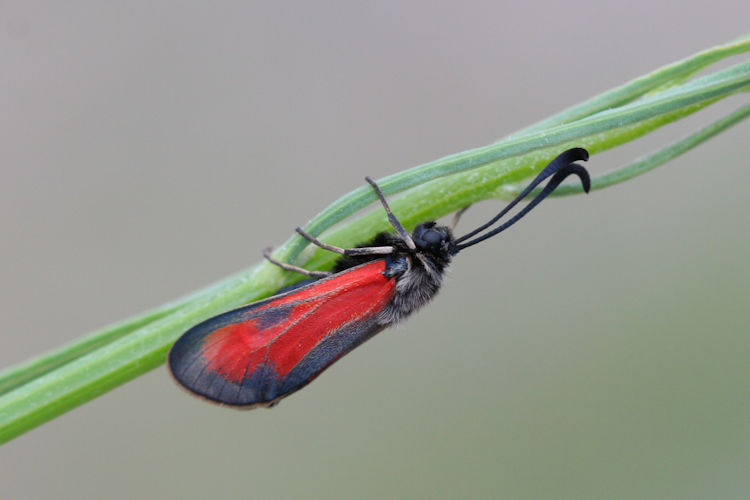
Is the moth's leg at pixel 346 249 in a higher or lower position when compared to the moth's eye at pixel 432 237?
higher

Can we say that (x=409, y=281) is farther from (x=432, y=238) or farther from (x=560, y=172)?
(x=560, y=172)

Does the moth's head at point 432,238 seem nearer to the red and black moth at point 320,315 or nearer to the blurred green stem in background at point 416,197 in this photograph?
the red and black moth at point 320,315

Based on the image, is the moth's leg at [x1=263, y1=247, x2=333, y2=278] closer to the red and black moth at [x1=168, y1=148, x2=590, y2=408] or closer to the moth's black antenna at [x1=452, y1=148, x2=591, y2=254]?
the red and black moth at [x1=168, y1=148, x2=590, y2=408]

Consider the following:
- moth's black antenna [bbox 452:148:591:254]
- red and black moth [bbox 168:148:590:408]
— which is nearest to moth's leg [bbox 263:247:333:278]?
red and black moth [bbox 168:148:590:408]

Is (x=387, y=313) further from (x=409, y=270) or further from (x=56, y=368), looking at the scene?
(x=56, y=368)

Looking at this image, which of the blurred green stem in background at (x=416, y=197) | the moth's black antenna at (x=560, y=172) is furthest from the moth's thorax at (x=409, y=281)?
the moth's black antenna at (x=560, y=172)

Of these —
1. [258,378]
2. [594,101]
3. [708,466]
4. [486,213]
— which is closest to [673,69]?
[594,101]

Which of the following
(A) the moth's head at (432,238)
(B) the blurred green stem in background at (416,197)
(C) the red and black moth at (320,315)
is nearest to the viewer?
(B) the blurred green stem in background at (416,197)

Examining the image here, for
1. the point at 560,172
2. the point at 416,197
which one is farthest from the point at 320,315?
the point at 560,172
